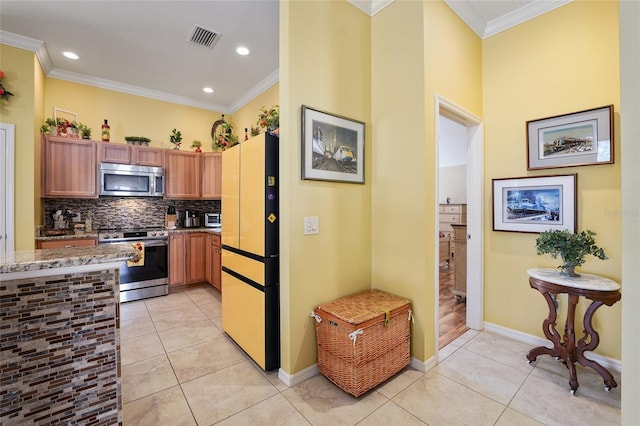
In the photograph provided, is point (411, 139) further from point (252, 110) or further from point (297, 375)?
point (252, 110)

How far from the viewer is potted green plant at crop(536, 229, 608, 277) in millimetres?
2018

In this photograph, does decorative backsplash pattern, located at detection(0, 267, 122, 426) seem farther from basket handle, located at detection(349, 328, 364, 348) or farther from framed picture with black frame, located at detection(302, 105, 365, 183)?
framed picture with black frame, located at detection(302, 105, 365, 183)

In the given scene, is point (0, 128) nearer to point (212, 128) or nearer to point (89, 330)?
point (212, 128)

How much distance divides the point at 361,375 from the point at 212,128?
4879mm

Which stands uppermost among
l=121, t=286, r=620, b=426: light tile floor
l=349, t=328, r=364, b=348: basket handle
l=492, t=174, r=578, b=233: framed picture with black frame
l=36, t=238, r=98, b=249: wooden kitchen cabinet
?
l=492, t=174, r=578, b=233: framed picture with black frame

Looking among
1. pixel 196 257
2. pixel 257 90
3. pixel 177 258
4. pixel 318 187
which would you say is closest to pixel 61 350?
pixel 318 187

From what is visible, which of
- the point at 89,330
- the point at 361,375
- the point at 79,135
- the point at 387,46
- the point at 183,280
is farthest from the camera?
the point at 183,280

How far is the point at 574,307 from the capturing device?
6.63 feet

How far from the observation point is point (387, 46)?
2.43 m

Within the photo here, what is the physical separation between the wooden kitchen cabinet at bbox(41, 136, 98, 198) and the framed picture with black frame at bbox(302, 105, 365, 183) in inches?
139

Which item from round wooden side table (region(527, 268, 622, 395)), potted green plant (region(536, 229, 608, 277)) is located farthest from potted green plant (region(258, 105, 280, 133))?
round wooden side table (region(527, 268, 622, 395))

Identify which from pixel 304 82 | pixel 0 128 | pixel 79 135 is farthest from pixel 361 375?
pixel 79 135

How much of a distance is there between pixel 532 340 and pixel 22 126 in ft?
19.3

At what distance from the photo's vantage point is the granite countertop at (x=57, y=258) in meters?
1.13
